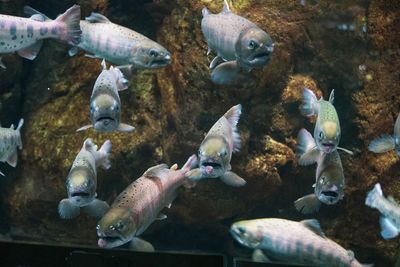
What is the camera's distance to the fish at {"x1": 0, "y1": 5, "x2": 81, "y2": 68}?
3.62 m

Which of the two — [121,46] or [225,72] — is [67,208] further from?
[225,72]

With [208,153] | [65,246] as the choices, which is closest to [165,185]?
[208,153]

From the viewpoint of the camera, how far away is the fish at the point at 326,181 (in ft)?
9.53

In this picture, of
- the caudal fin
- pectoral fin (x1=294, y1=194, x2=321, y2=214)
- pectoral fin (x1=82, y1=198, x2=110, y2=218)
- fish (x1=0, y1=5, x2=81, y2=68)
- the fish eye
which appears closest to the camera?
pectoral fin (x1=82, y1=198, x2=110, y2=218)

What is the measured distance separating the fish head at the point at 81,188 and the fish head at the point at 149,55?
126cm

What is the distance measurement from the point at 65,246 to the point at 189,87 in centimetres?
235

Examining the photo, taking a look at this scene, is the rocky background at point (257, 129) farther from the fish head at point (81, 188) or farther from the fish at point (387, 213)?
the fish head at point (81, 188)

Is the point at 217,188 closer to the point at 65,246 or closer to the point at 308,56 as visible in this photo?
the point at 308,56

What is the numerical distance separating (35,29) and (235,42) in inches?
68.8

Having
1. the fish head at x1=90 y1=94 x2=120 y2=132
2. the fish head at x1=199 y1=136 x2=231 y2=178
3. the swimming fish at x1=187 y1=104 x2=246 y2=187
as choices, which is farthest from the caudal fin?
the fish head at x1=90 y1=94 x2=120 y2=132

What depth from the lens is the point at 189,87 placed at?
14.4ft

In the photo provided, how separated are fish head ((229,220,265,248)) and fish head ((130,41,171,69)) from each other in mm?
1582

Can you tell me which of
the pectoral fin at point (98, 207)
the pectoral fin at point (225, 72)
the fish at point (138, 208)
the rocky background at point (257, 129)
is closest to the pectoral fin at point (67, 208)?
the pectoral fin at point (98, 207)

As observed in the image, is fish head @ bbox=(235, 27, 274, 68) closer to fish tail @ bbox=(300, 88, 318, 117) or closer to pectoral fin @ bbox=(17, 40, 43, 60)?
fish tail @ bbox=(300, 88, 318, 117)
